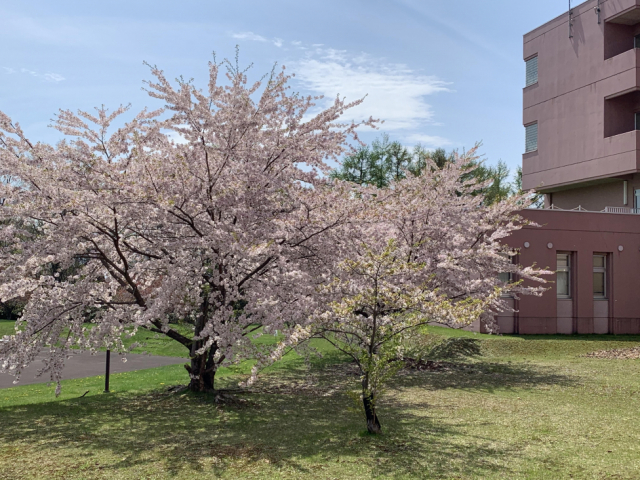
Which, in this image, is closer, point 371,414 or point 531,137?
point 371,414

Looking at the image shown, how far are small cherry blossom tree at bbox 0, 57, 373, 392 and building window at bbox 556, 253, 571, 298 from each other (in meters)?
19.4

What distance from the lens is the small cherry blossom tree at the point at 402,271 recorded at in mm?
8328

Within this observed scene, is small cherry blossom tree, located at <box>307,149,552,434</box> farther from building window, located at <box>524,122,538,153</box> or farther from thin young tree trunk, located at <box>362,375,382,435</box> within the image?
building window, located at <box>524,122,538,153</box>

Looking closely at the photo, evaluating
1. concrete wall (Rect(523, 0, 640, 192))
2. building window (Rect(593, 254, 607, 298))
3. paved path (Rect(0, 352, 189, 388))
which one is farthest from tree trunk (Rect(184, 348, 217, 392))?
concrete wall (Rect(523, 0, 640, 192))

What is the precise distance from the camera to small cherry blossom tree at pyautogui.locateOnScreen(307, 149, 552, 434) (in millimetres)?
8328

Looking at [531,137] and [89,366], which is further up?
[531,137]

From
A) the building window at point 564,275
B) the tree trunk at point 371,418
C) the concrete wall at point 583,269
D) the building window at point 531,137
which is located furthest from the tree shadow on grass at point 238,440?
the building window at point 531,137

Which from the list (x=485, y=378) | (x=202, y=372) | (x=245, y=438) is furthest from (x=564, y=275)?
(x=245, y=438)

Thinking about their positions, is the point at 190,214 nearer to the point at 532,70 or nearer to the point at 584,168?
the point at 584,168

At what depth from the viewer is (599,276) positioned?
28422 mm

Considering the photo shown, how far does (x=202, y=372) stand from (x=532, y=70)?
99.1 feet

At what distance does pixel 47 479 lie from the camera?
6.90 meters

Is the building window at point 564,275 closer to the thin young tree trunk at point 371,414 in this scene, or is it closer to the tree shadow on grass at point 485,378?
the tree shadow on grass at point 485,378

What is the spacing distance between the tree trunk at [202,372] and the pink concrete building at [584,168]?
630 inches
